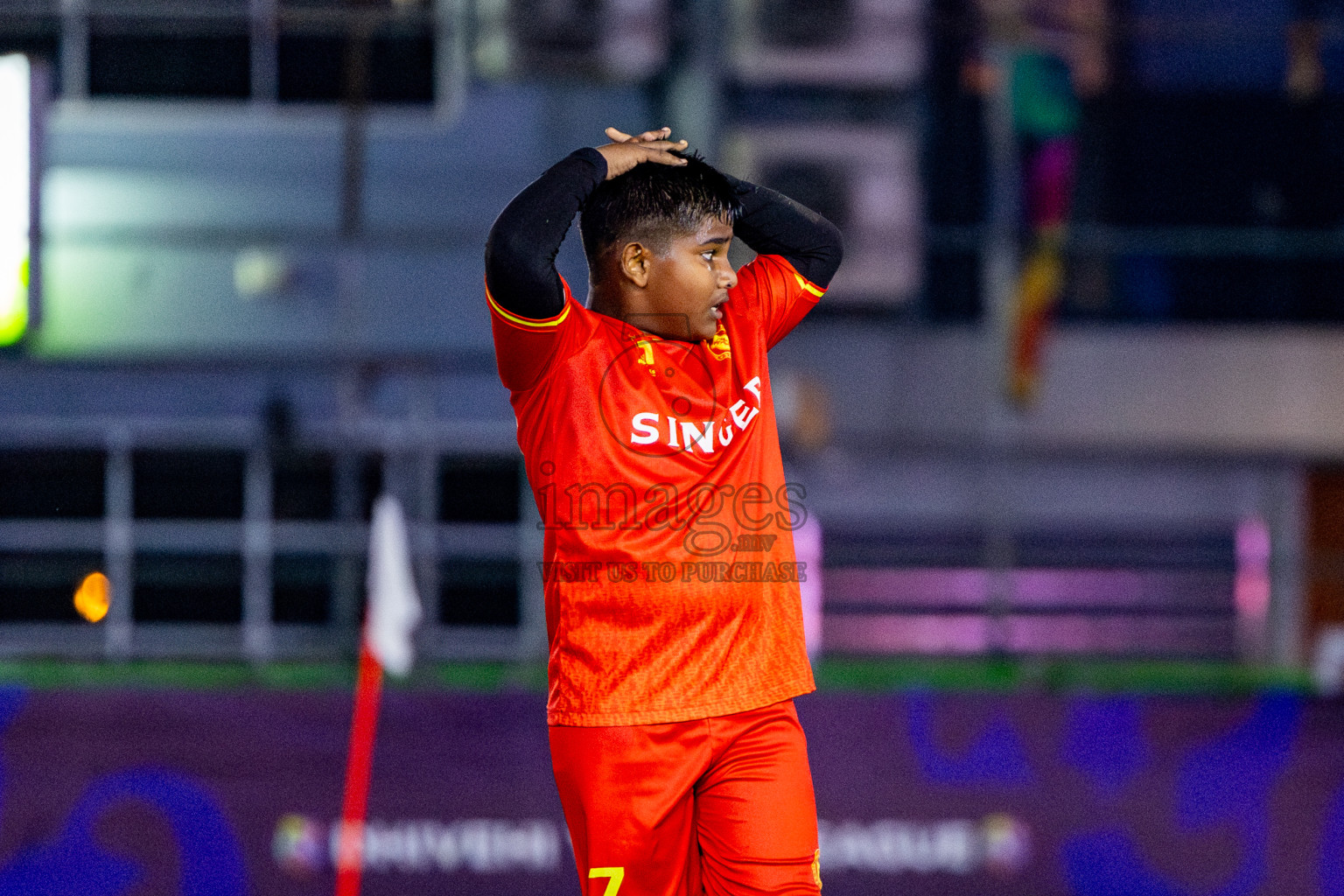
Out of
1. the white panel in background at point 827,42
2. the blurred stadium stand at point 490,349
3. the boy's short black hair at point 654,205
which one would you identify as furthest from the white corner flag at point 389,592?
the white panel in background at point 827,42

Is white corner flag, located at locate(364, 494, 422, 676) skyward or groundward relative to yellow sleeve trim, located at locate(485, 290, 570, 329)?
groundward

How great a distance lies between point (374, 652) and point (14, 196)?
240 centimetres

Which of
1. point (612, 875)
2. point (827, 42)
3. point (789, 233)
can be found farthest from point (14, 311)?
point (827, 42)

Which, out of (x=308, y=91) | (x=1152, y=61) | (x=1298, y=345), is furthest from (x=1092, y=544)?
(x=308, y=91)

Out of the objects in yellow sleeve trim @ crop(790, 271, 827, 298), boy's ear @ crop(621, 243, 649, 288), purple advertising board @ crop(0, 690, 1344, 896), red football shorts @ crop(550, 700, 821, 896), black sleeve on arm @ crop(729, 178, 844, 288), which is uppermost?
black sleeve on arm @ crop(729, 178, 844, 288)

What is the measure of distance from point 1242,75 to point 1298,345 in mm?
2164

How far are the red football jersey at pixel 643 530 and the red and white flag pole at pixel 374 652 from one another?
6.51 feet

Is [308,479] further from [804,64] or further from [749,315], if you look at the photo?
[749,315]

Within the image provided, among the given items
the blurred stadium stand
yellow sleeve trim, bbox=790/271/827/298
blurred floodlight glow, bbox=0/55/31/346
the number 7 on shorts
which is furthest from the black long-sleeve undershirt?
the blurred stadium stand

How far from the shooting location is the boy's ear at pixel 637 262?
2.28 metres

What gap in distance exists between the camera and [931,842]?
4.07 m

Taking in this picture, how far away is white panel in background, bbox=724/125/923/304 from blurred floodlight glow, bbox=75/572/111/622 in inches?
201

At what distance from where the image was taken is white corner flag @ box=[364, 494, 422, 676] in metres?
5.39

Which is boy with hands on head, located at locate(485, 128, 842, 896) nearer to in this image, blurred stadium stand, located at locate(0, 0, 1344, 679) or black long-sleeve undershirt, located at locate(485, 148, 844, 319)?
black long-sleeve undershirt, located at locate(485, 148, 844, 319)
